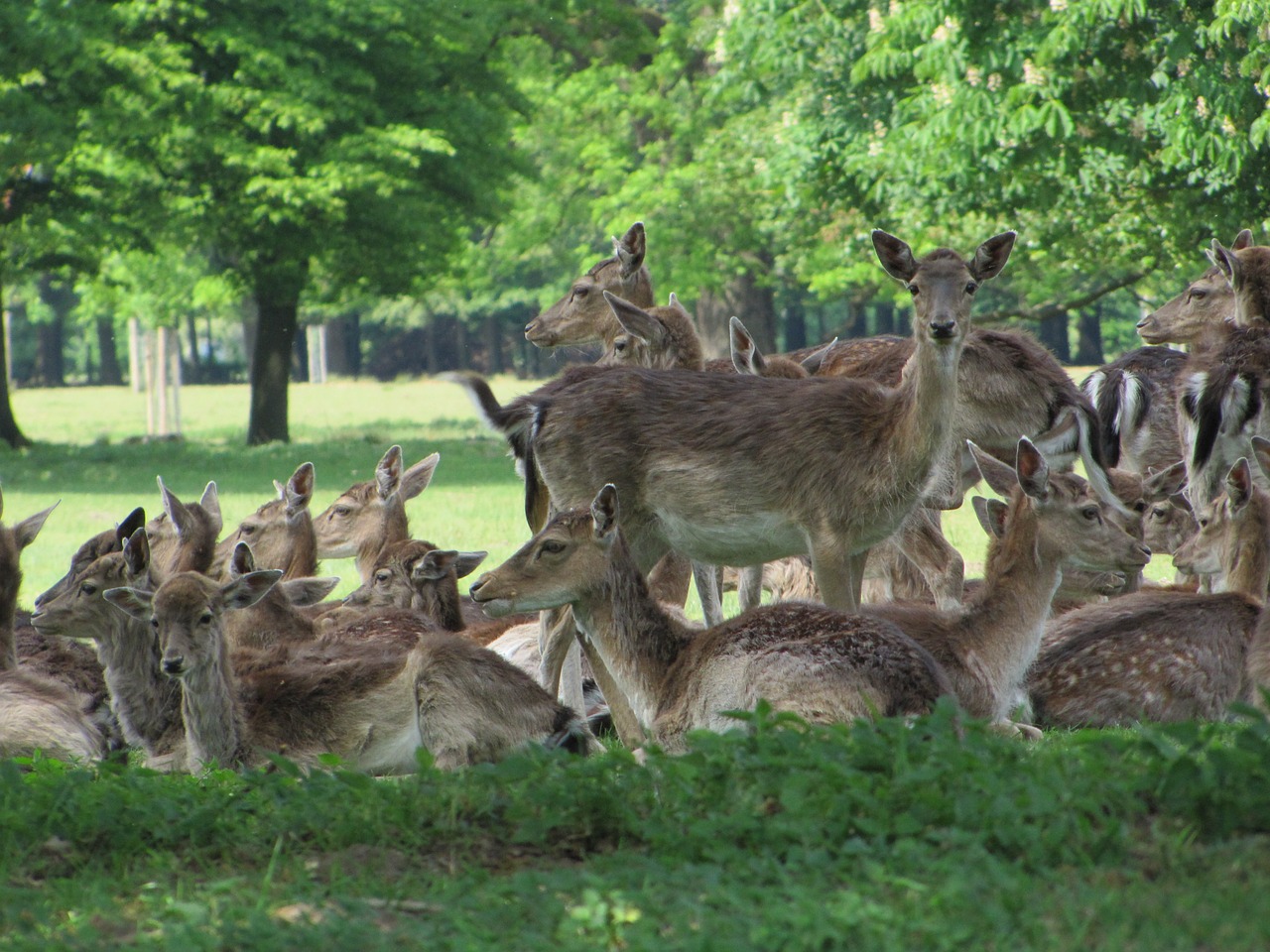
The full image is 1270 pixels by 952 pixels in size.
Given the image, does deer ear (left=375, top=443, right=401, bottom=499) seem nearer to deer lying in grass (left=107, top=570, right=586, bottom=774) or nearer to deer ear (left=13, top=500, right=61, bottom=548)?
deer ear (left=13, top=500, right=61, bottom=548)

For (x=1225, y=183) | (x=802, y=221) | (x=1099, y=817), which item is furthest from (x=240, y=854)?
(x=802, y=221)

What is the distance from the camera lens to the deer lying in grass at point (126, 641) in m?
7.04

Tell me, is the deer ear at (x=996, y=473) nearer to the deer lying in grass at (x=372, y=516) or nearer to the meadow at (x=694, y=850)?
the meadow at (x=694, y=850)

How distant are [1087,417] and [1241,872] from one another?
535 centimetres

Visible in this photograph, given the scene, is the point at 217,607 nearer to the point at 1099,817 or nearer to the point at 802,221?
the point at 1099,817

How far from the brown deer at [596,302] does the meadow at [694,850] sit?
4650 mm

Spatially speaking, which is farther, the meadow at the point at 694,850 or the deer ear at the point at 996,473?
the deer ear at the point at 996,473

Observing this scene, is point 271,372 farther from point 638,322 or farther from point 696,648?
point 696,648

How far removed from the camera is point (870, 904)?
12.5 feet

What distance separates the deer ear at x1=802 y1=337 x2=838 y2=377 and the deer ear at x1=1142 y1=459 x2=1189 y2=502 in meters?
2.10

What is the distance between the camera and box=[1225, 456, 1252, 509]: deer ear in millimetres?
8008

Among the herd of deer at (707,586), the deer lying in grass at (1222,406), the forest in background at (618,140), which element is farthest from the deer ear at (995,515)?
the forest in background at (618,140)

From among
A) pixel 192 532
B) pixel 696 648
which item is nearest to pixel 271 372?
pixel 192 532

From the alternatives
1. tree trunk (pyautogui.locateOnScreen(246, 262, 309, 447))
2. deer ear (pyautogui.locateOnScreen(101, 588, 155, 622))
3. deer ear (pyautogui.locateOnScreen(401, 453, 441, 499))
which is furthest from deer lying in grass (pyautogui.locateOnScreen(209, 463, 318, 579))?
tree trunk (pyautogui.locateOnScreen(246, 262, 309, 447))
